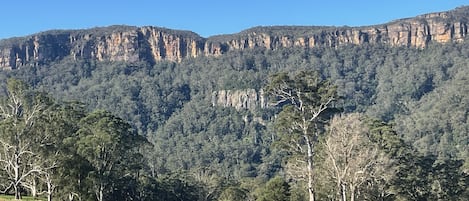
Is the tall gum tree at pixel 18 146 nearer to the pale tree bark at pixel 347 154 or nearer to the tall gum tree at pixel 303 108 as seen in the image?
the tall gum tree at pixel 303 108

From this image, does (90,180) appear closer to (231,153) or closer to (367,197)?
(367,197)

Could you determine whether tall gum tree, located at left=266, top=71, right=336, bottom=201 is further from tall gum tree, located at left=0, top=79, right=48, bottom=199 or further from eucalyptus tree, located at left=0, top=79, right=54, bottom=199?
tall gum tree, located at left=0, top=79, right=48, bottom=199

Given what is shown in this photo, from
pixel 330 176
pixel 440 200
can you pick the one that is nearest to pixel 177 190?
pixel 440 200

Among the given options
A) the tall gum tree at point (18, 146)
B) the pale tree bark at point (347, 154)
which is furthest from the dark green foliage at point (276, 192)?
the tall gum tree at point (18, 146)

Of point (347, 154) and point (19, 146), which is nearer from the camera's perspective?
point (347, 154)

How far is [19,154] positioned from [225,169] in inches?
5118

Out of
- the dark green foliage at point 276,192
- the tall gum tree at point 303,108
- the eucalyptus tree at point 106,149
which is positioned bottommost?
the dark green foliage at point 276,192

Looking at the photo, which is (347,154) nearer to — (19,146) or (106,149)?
(106,149)

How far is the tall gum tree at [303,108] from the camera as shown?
147ft

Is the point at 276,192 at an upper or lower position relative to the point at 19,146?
lower

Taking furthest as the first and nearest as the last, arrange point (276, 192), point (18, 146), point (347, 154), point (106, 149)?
point (276, 192)
point (106, 149)
point (18, 146)
point (347, 154)

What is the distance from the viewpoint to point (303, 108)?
4491 centimetres

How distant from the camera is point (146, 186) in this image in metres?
85.8

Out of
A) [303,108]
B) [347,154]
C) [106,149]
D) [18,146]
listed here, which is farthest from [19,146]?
[347,154]
